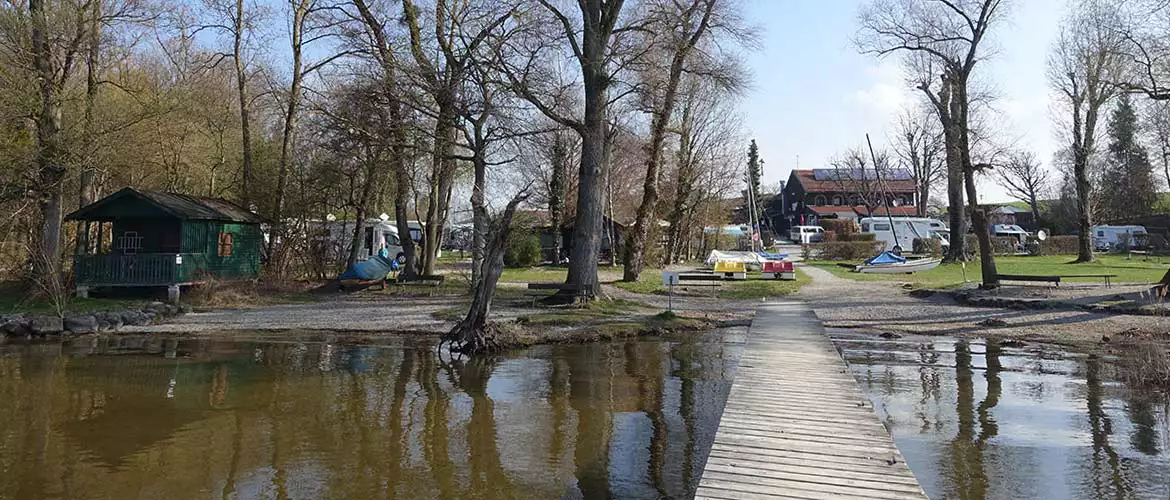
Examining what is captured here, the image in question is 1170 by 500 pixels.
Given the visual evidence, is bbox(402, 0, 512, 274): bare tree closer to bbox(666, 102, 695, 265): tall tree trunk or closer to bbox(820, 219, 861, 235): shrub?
bbox(666, 102, 695, 265): tall tree trunk

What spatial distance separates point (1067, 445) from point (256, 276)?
Result: 916 inches

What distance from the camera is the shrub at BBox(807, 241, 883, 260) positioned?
4438 centimetres

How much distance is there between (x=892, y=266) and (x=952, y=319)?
16.0m

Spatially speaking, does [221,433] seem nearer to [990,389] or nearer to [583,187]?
[990,389]

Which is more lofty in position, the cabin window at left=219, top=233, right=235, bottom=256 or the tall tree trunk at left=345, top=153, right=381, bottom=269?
the tall tree trunk at left=345, top=153, right=381, bottom=269

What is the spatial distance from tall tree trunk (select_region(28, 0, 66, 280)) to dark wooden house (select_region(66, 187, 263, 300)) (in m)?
1.10

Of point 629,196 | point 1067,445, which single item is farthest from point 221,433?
point 629,196

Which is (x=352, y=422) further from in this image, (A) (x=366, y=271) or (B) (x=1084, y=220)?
(B) (x=1084, y=220)

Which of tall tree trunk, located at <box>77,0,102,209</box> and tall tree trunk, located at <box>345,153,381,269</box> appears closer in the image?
tall tree trunk, located at <box>77,0,102,209</box>

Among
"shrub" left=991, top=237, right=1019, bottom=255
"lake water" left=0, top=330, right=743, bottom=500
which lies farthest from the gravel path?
"shrub" left=991, top=237, right=1019, bottom=255

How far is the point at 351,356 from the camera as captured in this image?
13562 mm

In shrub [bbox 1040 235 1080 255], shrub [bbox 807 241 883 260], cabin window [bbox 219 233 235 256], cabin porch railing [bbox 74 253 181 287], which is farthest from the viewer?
shrub [bbox 1040 235 1080 255]

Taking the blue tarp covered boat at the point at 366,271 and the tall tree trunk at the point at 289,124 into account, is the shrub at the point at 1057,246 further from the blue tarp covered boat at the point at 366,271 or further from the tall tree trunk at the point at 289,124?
the tall tree trunk at the point at 289,124

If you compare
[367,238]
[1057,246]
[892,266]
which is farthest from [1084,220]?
[367,238]
